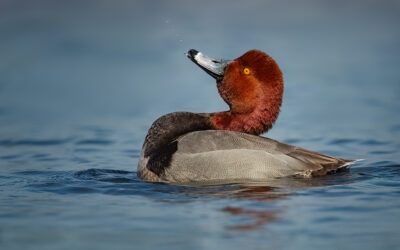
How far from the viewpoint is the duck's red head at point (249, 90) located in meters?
8.02

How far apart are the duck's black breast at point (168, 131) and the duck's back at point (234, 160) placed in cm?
18

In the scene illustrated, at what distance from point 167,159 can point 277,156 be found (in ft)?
4.17

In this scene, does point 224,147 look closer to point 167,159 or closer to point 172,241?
point 167,159

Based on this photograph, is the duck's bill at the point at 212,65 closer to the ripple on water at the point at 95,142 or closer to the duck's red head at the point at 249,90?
the duck's red head at the point at 249,90

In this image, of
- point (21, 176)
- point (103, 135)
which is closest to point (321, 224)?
point (21, 176)

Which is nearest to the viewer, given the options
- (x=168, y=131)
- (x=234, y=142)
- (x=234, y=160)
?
(x=234, y=160)

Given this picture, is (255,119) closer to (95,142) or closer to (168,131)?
(168,131)

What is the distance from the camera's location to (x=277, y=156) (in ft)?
25.6

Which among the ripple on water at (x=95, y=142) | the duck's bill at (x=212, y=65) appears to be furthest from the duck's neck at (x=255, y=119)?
the ripple on water at (x=95, y=142)

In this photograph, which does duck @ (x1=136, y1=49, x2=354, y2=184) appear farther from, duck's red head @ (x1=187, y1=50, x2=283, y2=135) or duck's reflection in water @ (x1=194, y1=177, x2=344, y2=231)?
duck's reflection in water @ (x1=194, y1=177, x2=344, y2=231)

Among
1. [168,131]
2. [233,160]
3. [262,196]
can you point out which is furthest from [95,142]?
[262,196]

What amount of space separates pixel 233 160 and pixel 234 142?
0.24 meters

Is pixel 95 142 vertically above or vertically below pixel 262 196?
above

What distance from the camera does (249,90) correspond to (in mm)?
8109
